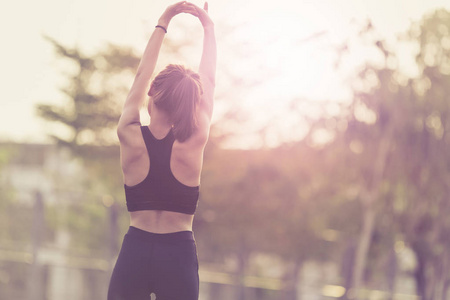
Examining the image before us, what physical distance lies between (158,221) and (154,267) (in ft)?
0.60

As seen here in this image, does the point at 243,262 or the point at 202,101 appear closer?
the point at 202,101

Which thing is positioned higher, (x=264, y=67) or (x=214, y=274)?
(x=264, y=67)

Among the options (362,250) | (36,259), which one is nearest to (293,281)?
(362,250)

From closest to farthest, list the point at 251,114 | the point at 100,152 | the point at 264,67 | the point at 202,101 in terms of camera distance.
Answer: the point at 202,101 → the point at 264,67 → the point at 251,114 → the point at 100,152

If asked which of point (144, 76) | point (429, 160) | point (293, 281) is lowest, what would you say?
point (293, 281)

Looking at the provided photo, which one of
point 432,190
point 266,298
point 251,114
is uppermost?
point 251,114

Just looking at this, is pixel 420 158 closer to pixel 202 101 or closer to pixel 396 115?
pixel 396 115

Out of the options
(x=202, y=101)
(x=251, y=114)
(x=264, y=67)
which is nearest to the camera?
(x=202, y=101)

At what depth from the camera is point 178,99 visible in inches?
122

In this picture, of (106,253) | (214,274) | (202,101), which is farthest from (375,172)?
(202,101)

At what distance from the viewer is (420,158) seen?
1316cm

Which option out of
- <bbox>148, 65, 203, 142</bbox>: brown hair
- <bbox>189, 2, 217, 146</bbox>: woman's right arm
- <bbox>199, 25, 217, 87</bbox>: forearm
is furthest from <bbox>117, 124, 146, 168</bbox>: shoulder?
<bbox>199, 25, 217, 87</bbox>: forearm

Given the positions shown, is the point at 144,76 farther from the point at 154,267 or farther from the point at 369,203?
the point at 369,203

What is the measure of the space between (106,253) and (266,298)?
276 cm
